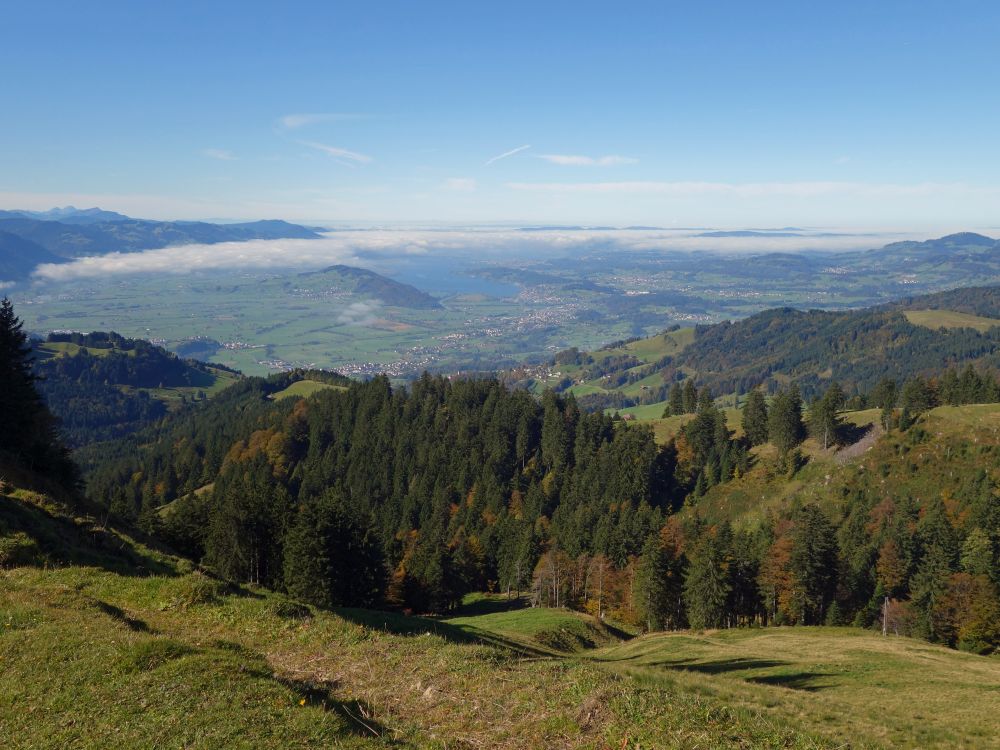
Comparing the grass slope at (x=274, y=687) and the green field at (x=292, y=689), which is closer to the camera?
the grass slope at (x=274, y=687)

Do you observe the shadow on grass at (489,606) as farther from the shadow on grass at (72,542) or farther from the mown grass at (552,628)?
the shadow on grass at (72,542)

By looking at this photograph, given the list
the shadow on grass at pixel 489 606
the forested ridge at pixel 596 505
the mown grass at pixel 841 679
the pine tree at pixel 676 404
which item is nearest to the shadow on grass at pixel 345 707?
the mown grass at pixel 841 679

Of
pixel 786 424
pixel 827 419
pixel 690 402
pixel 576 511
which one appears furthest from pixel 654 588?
pixel 690 402

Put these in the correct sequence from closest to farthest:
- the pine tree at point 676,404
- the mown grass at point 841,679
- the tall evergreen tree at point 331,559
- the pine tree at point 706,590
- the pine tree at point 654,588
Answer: the mown grass at point 841,679 < the tall evergreen tree at point 331,559 < the pine tree at point 706,590 < the pine tree at point 654,588 < the pine tree at point 676,404

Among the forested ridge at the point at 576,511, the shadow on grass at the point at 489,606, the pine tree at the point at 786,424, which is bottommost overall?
the shadow on grass at the point at 489,606

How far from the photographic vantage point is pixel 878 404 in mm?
137000

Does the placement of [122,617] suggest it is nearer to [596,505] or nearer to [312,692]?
[312,692]

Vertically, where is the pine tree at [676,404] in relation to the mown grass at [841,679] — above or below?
below

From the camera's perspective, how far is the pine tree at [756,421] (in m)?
131

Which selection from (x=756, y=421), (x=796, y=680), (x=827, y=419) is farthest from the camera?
(x=756, y=421)

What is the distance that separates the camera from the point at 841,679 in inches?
1252

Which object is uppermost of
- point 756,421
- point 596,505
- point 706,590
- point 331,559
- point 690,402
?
point 331,559

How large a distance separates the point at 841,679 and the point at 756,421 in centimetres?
10846

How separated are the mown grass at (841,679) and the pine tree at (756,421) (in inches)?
2979
